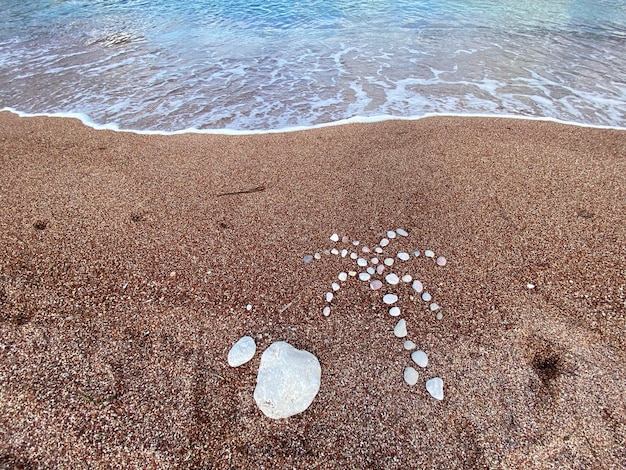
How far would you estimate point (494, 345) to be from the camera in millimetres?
2061

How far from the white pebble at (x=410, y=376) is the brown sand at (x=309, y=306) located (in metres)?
0.05

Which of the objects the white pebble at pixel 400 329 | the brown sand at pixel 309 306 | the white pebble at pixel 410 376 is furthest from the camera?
the white pebble at pixel 400 329

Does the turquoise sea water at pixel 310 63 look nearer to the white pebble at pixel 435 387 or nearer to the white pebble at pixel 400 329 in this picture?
the white pebble at pixel 400 329

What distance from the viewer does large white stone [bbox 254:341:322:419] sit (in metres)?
1.78

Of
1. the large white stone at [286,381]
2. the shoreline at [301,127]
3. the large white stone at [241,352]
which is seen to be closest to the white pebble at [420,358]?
the large white stone at [286,381]

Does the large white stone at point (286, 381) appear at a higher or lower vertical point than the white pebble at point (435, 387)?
higher

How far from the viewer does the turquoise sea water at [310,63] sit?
16.8 feet

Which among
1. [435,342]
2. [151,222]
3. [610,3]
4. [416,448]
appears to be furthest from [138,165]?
[610,3]

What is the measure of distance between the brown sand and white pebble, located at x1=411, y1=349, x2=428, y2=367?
0.24 ft

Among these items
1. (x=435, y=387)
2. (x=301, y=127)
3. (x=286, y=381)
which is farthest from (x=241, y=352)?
(x=301, y=127)

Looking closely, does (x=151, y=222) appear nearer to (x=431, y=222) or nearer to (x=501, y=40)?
(x=431, y=222)

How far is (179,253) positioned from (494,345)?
2.20 m

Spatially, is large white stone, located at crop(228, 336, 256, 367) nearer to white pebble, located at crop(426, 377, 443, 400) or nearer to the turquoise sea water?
white pebble, located at crop(426, 377, 443, 400)

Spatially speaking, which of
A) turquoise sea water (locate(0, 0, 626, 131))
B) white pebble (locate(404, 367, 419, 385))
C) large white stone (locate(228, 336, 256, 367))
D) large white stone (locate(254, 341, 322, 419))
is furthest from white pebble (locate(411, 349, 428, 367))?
turquoise sea water (locate(0, 0, 626, 131))
